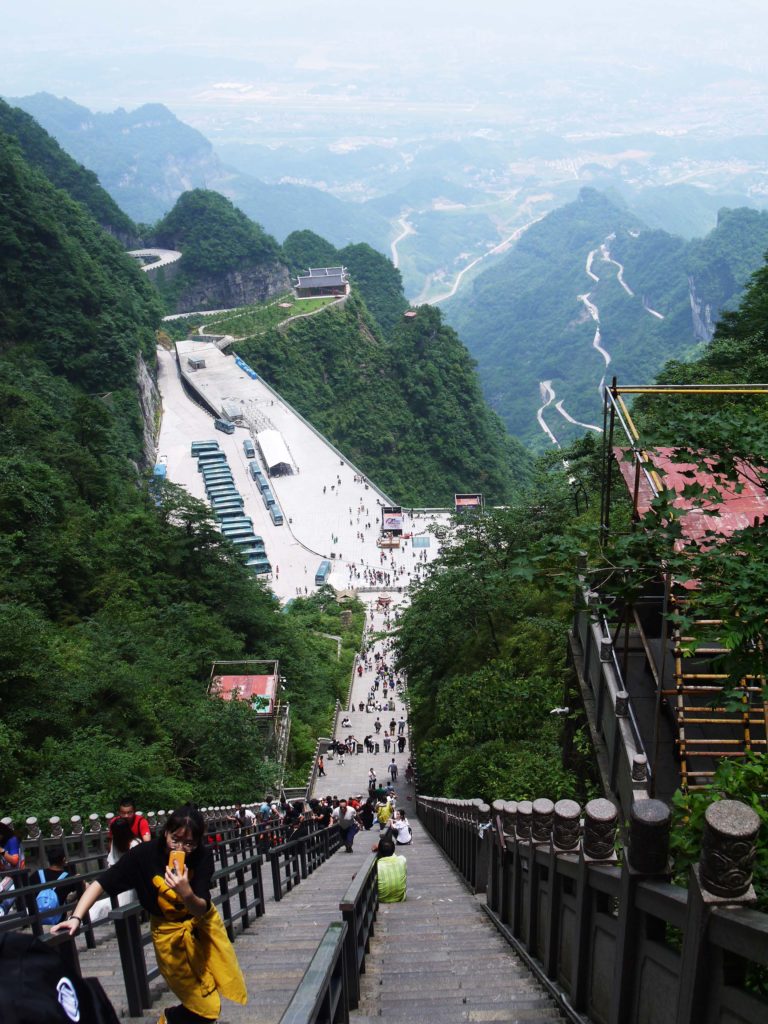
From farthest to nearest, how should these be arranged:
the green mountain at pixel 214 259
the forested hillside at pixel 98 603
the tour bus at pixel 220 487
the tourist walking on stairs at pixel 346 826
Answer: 1. the green mountain at pixel 214 259
2. the tour bus at pixel 220 487
3. the forested hillside at pixel 98 603
4. the tourist walking on stairs at pixel 346 826

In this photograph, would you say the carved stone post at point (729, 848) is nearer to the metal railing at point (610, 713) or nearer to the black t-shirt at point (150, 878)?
the black t-shirt at point (150, 878)

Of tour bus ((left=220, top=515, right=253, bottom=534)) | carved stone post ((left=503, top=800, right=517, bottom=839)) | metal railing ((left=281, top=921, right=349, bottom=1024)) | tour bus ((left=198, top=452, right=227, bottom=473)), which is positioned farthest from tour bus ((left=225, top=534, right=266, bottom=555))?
metal railing ((left=281, top=921, right=349, bottom=1024))

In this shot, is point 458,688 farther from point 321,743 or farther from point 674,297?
point 674,297

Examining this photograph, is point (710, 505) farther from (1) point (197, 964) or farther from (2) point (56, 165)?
(2) point (56, 165)

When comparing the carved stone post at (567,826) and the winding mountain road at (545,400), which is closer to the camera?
the carved stone post at (567,826)

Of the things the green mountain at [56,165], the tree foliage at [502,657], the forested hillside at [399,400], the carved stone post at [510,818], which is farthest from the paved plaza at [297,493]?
the carved stone post at [510,818]

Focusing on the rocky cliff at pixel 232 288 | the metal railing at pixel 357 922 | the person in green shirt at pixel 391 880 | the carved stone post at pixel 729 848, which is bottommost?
the person in green shirt at pixel 391 880

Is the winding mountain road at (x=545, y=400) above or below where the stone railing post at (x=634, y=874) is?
above
